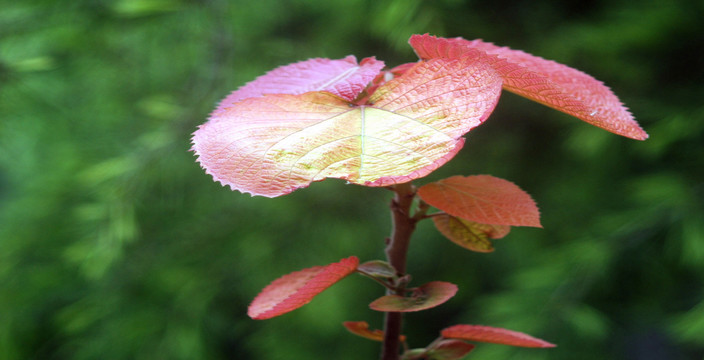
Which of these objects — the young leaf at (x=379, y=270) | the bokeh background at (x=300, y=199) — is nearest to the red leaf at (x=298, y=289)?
the young leaf at (x=379, y=270)

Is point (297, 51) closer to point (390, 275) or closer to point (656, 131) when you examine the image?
point (656, 131)

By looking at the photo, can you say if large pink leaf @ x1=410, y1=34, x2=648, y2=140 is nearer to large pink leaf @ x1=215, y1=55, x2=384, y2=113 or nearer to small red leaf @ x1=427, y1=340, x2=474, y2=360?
large pink leaf @ x1=215, y1=55, x2=384, y2=113

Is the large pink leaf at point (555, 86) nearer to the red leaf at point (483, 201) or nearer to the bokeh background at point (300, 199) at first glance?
the red leaf at point (483, 201)

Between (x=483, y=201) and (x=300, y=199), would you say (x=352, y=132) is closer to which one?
(x=483, y=201)

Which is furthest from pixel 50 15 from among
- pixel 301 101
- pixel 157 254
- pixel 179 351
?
pixel 301 101

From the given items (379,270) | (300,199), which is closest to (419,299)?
(379,270)

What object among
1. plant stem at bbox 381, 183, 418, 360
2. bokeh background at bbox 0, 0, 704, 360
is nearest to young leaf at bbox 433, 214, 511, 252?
plant stem at bbox 381, 183, 418, 360
